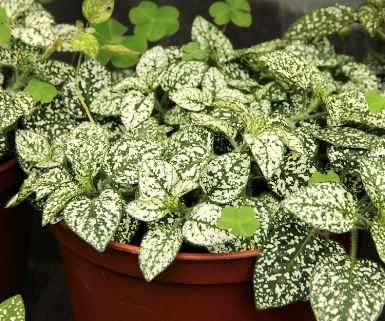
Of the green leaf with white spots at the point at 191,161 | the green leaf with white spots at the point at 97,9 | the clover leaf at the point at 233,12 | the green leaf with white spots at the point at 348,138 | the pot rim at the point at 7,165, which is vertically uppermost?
the green leaf with white spots at the point at 97,9

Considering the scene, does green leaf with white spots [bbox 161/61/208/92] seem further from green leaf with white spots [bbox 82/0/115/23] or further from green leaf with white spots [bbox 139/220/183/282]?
green leaf with white spots [bbox 139/220/183/282]

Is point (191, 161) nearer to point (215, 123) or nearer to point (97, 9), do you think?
point (215, 123)

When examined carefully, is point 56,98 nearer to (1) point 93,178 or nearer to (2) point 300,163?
(1) point 93,178

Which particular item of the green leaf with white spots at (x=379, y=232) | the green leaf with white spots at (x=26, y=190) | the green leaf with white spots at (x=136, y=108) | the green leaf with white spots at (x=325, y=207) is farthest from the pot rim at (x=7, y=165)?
the green leaf with white spots at (x=379, y=232)

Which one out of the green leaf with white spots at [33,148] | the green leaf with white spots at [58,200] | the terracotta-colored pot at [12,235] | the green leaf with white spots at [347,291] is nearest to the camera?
the green leaf with white spots at [347,291]

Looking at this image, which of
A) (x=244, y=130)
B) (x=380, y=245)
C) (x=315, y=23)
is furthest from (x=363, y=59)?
(x=380, y=245)

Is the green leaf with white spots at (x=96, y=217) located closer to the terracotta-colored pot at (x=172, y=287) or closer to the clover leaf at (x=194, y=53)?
the terracotta-colored pot at (x=172, y=287)

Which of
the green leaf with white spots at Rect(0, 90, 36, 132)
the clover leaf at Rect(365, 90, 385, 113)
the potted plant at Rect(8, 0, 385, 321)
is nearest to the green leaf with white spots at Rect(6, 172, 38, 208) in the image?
the potted plant at Rect(8, 0, 385, 321)
